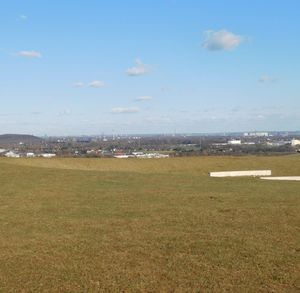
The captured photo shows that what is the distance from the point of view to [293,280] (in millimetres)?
8008

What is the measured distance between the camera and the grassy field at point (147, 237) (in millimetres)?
8055

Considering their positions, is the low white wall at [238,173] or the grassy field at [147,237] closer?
the grassy field at [147,237]

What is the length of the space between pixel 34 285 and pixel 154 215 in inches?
249

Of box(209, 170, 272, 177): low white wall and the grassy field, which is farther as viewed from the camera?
box(209, 170, 272, 177): low white wall

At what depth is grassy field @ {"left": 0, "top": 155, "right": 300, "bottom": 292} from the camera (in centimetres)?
805

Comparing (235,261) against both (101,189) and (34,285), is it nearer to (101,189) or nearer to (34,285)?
Result: (34,285)

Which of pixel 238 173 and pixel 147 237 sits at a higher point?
pixel 147 237

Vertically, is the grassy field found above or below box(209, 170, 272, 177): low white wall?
above

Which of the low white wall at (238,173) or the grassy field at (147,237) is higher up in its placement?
the grassy field at (147,237)

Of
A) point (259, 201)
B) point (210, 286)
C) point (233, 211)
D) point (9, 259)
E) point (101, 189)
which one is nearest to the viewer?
point (210, 286)

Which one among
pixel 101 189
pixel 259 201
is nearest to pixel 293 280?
pixel 259 201

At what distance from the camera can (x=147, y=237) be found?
1107 cm

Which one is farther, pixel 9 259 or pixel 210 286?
pixel 9 259

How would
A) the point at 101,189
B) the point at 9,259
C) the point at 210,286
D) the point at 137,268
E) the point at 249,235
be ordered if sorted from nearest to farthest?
1. the point at 210,286
2. the point at 137,268
3. the point at 9,259
4. the point at 249,235
5. the point at 101,189
